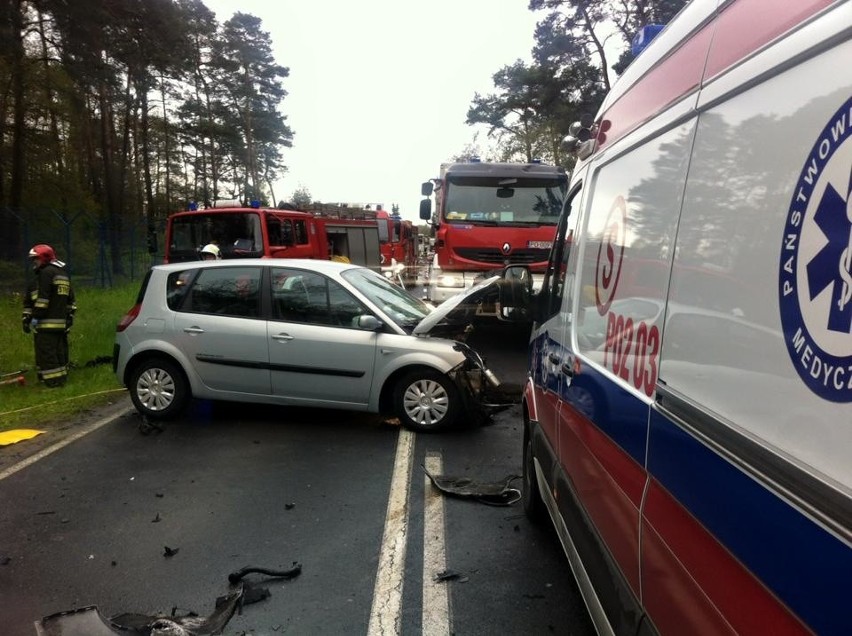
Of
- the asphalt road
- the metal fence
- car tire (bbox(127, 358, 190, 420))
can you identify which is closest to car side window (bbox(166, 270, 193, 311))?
car tire (bbox(127, 358, 190, 420))

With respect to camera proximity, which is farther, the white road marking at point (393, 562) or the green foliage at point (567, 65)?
the green foliage at point (567, 65)

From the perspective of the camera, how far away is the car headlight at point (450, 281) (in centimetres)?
1030

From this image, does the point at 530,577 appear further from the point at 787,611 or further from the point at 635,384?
the point at 787,611

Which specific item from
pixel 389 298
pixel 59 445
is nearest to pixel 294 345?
pixel 389 298

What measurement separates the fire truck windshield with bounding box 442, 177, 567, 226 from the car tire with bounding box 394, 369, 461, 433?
4.94 metres

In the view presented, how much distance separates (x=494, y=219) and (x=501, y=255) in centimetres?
60

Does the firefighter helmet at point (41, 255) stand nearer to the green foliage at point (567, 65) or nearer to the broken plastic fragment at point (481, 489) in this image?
the broken plastic fragment at point (481, 489)

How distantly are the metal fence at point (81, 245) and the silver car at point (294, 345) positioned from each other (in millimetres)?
8757

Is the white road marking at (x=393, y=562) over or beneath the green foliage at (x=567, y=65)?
beneath

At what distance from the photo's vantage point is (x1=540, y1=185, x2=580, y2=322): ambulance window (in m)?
3.23

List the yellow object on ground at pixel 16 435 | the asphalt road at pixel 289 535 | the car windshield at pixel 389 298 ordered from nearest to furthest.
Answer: the asphalt road at pixel 289 535 → the yellow object on ground at pixel 16 435 → the car windshield at pixel 389 298

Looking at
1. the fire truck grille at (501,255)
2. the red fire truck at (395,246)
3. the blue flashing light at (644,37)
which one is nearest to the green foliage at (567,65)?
the red fire truck at (395,246)

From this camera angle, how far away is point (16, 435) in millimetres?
5875

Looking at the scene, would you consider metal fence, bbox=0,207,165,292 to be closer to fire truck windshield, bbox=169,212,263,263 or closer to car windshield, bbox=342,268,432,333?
Answer: fire truck windshield, bbox=169,212,263,263
